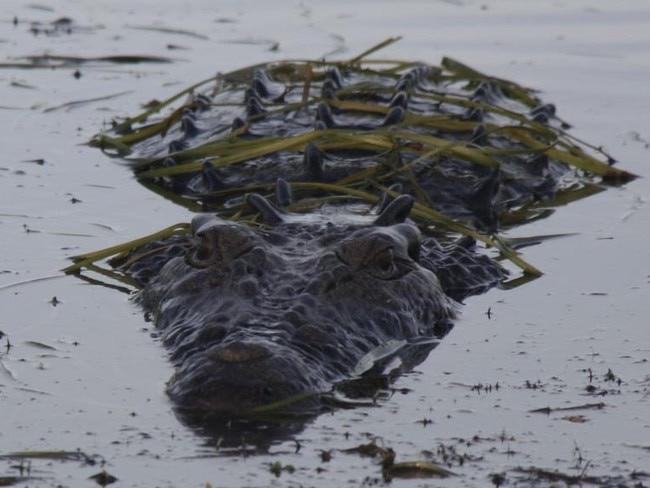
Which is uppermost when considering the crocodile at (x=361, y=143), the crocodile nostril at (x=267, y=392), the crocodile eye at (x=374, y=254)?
the crocodile eye at (x=374, y=254)

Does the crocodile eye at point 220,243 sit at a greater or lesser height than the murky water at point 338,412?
greater

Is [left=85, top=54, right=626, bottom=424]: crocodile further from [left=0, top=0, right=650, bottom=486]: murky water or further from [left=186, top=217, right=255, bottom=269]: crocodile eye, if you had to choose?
[left=0, top=0, right=650, bottom=486]: murky water

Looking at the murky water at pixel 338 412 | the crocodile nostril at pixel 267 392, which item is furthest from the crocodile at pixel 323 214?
the murky water at pixel 338 412

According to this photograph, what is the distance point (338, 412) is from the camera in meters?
7.04

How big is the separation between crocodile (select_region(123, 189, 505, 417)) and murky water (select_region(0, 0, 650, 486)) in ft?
0.58

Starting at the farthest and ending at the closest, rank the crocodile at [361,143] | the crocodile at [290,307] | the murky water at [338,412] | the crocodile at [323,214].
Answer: the crocodile at [361,143] < the crocodile at [323,214] < the crocodile at [290,307] < the murky water at [338,412]

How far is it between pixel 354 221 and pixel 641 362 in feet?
6.13

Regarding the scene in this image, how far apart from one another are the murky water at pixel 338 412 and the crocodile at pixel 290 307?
0.58 ft

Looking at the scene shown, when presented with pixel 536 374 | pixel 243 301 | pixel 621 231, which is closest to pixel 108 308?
pixel 243 301

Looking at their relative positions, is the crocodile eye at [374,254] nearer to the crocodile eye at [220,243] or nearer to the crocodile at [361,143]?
the crocodile eye at [220,243]

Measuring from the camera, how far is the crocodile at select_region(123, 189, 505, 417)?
7008mm

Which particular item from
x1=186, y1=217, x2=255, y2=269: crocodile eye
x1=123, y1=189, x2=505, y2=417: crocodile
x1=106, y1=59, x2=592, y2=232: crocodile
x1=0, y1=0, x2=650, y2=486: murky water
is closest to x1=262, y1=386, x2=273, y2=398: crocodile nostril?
x1=123, y1=189, x2=505, y2=417: crocodile

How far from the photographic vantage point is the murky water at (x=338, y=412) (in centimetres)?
644

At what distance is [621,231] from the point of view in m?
11.4
